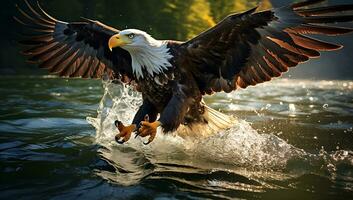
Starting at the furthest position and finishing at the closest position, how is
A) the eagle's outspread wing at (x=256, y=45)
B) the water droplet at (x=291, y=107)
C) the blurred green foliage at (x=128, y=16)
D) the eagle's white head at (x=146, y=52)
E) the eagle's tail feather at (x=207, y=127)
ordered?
the blurred green foliage at (x=128, y=16), the water droplet at (x=291, y=107), the eagle's tail feather at (x=207, y=127), the eagle's white head at (x=146, y=52), the eagle's outspread wing at (x=256, y=45)

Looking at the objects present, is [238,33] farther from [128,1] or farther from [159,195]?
[128,1]

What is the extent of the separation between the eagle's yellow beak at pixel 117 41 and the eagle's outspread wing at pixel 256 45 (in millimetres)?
796

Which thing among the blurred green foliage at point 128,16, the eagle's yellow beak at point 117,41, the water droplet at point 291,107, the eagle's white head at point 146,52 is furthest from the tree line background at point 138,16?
the eagle's yellow beak at point 117,41

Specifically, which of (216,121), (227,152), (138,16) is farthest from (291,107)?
(138,16)

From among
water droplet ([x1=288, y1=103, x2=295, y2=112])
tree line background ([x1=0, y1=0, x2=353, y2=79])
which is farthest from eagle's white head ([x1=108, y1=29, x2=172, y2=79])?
tree line background ([x1=0, y1=0, x2=353, y2=79])

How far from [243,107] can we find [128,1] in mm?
20302

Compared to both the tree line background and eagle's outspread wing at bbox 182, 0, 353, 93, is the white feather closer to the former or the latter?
eagle's outspread wing at bbox 182, 0, 353, 93

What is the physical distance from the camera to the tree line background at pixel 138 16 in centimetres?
2444

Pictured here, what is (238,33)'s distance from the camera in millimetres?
5508

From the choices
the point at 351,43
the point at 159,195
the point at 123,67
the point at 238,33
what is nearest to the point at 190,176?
the point at 159,195

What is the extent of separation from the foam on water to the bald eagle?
259mm

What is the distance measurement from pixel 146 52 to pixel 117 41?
0.48 metres

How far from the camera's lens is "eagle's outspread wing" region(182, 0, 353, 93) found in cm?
529

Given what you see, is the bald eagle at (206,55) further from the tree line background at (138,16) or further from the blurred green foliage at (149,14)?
the blurred green foliage at (149,14)
